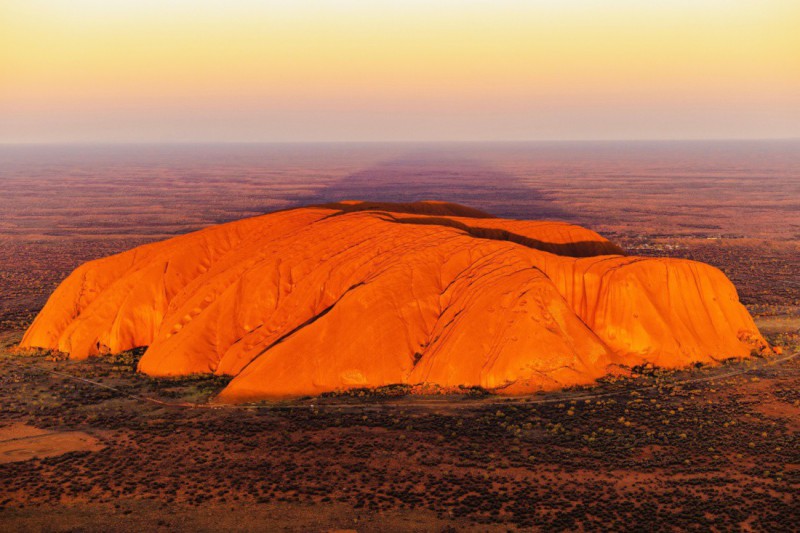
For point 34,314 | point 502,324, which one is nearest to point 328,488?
point 502,324

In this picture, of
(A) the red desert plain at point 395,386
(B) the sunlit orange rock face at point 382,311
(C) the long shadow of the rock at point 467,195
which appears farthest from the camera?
(C) the long shadow of the rock at point 467,195

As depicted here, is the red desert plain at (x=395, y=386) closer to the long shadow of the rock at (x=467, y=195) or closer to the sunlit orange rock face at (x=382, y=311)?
the sunlit orange rock face at (x=382, y=311)

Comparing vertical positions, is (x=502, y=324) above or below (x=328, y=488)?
above

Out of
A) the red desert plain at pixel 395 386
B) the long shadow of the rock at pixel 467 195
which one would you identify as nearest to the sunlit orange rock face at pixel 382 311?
the red desert plain at pixel 395 386

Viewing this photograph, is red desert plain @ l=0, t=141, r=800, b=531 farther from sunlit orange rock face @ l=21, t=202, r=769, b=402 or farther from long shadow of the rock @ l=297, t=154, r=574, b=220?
long shadow of the rock @ l=297, t=154, r=574, b=220

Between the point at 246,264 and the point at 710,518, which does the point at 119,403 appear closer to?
the point at 246,264

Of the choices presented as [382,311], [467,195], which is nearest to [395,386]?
[382,311]
